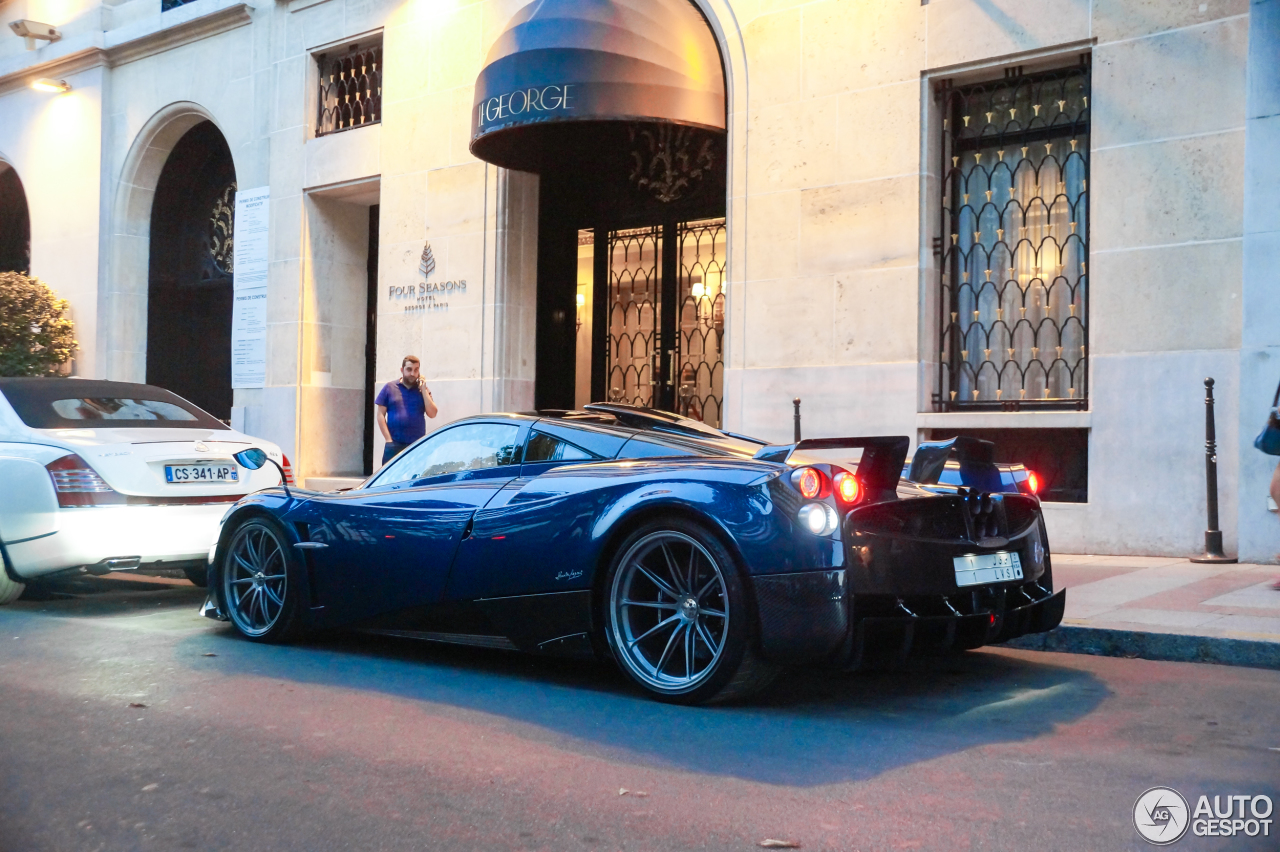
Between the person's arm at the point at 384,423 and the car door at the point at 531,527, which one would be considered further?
the person's arm at the point at 384,423

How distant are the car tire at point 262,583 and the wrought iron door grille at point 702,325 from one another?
758 centimetres

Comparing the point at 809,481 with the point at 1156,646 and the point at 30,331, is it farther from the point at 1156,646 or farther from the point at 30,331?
the point at 30,331

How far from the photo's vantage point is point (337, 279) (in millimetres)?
16828

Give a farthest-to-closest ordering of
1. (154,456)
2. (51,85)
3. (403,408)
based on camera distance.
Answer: (51,85) < (403,408) < (154,456)

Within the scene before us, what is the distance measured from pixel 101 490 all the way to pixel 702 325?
7.60 metres

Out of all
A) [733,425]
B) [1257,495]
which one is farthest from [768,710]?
[733,425]

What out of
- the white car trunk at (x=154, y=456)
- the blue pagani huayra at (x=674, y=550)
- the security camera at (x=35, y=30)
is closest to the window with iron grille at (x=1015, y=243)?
the blue pagani huayra at (x=674, y=550)

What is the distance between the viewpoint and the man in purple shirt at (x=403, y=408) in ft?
40.2

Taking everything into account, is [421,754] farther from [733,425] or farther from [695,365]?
[695,365]

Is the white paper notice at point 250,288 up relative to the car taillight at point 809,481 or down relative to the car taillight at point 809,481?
up

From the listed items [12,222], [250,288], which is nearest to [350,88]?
[250,288]

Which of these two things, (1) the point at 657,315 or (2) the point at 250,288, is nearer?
(1) the point at 657,315

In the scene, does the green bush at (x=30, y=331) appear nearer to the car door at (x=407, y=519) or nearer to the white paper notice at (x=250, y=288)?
the white paper notice at (x=250, y=288)

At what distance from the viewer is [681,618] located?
191 inches
